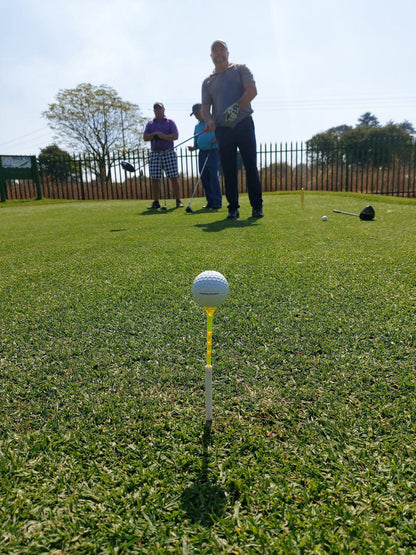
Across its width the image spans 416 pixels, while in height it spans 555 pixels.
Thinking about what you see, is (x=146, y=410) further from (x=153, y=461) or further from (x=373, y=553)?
(x=373, y=553)

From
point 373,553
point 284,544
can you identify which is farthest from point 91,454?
point 373,553

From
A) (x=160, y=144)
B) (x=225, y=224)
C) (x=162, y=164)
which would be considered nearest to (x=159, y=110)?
(x=160, y=144)

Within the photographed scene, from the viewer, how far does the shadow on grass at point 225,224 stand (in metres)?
4.99

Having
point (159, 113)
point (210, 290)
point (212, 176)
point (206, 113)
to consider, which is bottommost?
point (210, 290)

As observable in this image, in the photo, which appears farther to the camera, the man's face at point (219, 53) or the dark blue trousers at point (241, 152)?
the dark blue trousers at point (241, 152)

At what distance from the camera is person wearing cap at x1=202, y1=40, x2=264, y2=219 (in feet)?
17.4

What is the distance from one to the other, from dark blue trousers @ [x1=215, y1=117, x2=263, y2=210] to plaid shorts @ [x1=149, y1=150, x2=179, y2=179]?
8.68 feet

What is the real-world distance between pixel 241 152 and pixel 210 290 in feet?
16.0

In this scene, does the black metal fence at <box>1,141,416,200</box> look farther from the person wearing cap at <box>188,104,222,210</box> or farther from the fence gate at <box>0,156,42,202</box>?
the person wearing cap at <box>188,104,222,210</box>

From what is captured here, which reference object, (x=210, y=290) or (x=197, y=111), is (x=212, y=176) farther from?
(x=210, y=290)

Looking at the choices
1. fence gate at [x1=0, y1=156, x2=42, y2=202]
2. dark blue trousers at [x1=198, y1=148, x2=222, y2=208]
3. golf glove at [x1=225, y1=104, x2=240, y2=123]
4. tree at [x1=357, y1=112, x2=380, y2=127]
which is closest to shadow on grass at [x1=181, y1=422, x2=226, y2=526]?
golf glove at [x1=225, y1=104, x2=240, y2=123]

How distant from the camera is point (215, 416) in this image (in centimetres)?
128

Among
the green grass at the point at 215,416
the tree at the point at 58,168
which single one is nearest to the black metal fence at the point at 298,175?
the tree at the point at 58,168

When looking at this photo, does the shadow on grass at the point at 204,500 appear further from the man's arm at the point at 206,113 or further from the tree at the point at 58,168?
the tree at the point at 58,168
